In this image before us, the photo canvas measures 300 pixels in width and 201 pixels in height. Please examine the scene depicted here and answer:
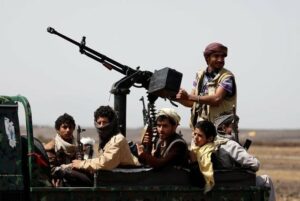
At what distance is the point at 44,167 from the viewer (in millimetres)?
8336

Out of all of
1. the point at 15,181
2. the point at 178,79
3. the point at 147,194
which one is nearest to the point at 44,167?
the point at 15,181

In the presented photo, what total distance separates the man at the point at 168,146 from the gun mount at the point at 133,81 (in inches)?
11.9

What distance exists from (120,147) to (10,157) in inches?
39.4

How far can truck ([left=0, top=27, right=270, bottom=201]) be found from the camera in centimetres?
813

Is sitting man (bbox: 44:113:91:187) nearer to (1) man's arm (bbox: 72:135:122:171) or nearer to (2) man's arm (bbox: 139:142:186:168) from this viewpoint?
(1) man's arm (bbox: 72:135:122:171)

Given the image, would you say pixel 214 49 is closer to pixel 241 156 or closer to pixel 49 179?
pixel 241 156

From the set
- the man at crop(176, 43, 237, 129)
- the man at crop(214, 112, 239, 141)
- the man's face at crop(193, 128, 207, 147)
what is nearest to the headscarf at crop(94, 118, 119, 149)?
the man's face at crop(193, 128, 207, 147)

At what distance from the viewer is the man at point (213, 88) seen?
9859mm

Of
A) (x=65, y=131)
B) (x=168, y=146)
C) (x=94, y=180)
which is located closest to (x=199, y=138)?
(x=168, y=146)

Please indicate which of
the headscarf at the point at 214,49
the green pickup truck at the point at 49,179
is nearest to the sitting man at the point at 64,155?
the green pickup truck at the point at 49,179

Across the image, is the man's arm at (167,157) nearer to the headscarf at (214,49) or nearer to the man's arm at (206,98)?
the man's arm at (206,98)

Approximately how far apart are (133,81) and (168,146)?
116 cm

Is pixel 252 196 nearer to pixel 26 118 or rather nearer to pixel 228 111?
pixel 228 111

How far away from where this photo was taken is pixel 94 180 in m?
8.44
